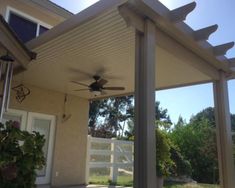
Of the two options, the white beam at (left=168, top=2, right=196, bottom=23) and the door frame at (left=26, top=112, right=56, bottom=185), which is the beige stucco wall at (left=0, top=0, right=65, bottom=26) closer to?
the door frame at (left=26, top=112, right=56, bottom=185)

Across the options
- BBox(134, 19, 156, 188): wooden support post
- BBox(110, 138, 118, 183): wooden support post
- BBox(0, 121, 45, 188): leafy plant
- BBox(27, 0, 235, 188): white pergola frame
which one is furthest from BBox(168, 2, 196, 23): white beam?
BBox(110, 138, 118, 183): wooden support post

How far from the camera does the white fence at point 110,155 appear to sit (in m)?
9.28

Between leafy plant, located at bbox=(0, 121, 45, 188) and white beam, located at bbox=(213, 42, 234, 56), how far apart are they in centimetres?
315

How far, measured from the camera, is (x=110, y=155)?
33.7ft

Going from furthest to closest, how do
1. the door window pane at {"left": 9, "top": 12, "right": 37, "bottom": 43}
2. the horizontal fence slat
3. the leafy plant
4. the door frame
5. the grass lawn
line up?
the horizontal fence slat, the grass lawn, the door window pane at {"left": 9, "top": 12, "right": 37, "bottom": 43}, the door frame, the leafy plant

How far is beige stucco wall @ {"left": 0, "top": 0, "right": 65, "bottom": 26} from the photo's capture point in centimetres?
718

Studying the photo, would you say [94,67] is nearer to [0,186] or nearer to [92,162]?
[0,186]

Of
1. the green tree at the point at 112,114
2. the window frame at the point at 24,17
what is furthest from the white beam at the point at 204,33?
the green tree at the point at 112,114

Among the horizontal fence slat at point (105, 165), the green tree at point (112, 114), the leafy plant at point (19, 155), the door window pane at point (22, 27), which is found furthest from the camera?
the green tree at point (112, 114)

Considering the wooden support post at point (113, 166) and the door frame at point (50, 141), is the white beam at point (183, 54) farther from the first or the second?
the wooden support post at point (113, 166)

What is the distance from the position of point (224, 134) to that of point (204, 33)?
198cm

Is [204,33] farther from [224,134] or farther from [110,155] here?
[110,155]

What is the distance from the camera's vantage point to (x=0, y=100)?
143 inches

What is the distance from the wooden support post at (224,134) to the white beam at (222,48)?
33.1 inches
